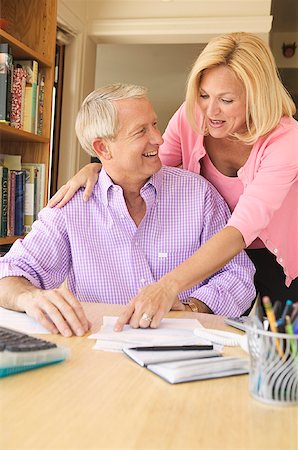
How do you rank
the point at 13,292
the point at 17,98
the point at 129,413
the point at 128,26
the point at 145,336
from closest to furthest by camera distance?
1. the point at 129,413
2. the point at 145,336
3. the point at 13,292
4. the point at 17,98
5. the point at 128,26

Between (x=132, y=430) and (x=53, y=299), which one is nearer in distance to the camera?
(x=132, y=430)

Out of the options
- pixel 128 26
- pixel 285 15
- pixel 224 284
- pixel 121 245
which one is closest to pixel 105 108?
pixel 121 245

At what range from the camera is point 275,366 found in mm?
781

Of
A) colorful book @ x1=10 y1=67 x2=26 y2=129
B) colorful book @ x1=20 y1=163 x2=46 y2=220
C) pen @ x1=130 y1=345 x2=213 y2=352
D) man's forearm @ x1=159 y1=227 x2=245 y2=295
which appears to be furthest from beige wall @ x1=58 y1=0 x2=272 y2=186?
pen @ x1=130 y1=345 x2=213 y2=352

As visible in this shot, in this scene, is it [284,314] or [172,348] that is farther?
[172,348]

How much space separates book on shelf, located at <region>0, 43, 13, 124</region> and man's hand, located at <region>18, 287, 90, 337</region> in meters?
1.48

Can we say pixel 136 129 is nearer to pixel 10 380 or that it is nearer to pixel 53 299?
pixel 53 299

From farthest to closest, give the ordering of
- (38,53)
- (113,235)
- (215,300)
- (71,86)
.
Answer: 1. (71,86)
2. (38,53)
3. (113,235)
4. (215,300)

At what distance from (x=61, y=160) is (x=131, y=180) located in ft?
6.89

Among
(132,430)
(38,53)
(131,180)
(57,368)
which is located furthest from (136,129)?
(38,53)

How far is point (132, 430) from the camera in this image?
70cm

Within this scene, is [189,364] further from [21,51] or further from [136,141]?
[21,51]

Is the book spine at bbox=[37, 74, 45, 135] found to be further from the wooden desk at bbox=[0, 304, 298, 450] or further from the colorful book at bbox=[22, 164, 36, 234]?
the wooden desk at bbox=[0, 304, 298, 450]

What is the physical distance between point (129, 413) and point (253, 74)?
1143 mm
